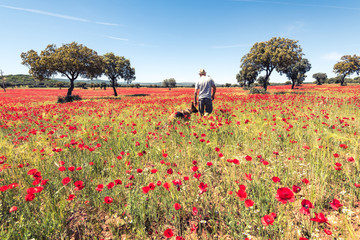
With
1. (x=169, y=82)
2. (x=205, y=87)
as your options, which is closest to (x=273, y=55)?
(x=205, y=87)

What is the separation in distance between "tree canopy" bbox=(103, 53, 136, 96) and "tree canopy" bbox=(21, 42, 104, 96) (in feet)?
14.6

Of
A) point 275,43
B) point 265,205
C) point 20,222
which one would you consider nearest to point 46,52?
point 20,222

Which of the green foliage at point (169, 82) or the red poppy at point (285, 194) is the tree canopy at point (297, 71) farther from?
the green foliage at point (169, 82)

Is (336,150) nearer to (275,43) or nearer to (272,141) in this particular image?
(272,141)

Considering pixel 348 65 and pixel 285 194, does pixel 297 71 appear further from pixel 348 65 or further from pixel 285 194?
pixel 285 194

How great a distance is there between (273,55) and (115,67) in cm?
2829

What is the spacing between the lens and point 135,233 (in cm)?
181

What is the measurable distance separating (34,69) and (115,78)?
12.9 metres

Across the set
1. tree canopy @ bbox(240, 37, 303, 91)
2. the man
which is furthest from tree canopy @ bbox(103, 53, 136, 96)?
the man

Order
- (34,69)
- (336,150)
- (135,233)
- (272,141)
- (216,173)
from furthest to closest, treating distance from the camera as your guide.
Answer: (34,69) < (272,141) < (336,150) < (216,173) < (135,233)

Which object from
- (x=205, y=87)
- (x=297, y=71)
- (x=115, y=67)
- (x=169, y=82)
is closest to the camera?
(x=205, y=87)

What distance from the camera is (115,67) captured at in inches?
1226

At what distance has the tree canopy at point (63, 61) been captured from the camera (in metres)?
21.5

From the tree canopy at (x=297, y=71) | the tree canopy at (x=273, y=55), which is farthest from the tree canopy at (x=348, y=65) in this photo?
the tree canopy at (x=273, y=55)
